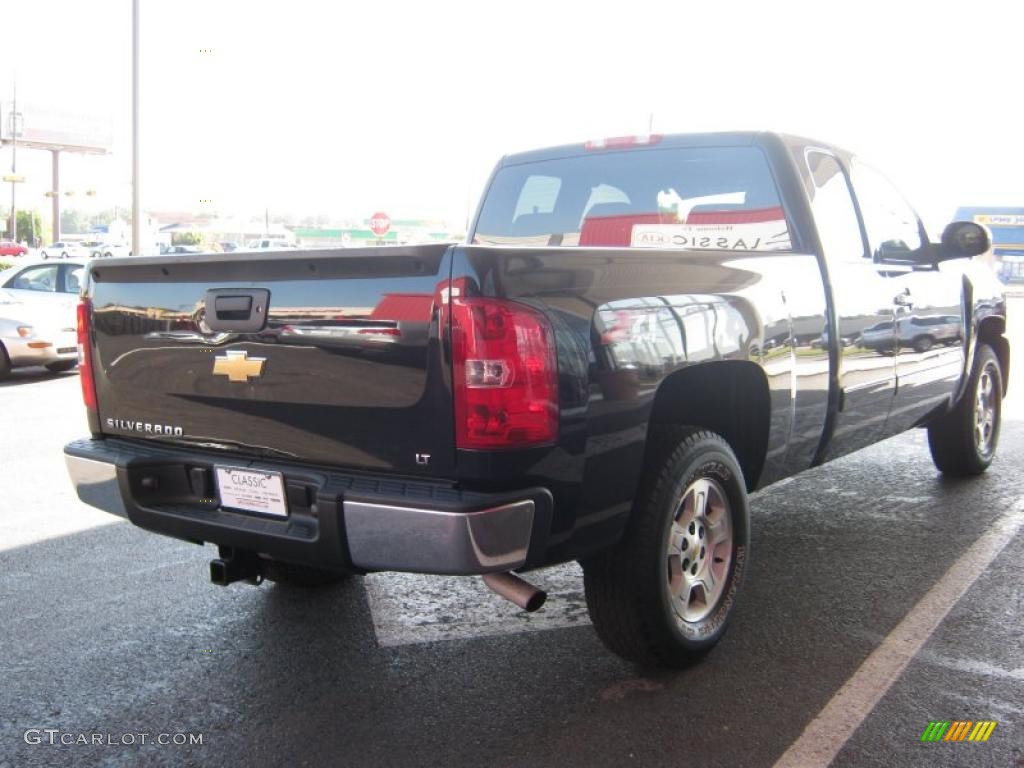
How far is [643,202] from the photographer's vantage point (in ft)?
14.7

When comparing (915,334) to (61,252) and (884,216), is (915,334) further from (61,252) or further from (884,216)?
(61,252)

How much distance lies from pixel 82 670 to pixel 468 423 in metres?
1.82

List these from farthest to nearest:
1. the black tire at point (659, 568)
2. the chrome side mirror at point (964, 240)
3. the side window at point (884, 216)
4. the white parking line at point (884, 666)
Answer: the chrome side mirror at point (964, 240), the side window at point (884, 216), the black tire at point (659, 568), the white parking line at point (884, 666)

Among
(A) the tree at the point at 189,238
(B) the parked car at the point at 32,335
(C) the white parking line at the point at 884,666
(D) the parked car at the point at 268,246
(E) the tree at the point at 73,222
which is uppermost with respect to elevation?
(E) the tree at the point at 73,222

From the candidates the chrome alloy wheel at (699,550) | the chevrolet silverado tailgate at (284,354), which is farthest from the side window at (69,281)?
the chrome alloy wheel at (699,550)

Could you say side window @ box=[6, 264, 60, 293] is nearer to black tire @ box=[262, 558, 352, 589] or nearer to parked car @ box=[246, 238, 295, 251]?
parked car @ box=[246, 238, 295, 251]

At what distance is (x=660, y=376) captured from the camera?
303 cm

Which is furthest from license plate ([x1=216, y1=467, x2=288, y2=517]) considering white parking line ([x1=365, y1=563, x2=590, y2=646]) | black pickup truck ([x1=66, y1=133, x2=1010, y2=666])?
white parking line ([x1=365, y1=563, x2=590, y2=646])

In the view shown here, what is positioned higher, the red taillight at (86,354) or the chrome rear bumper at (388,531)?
the red taillight at (86,354)

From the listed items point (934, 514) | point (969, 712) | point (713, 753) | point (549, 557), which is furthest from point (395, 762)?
point (934, 514)

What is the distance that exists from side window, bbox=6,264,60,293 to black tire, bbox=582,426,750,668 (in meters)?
10.7

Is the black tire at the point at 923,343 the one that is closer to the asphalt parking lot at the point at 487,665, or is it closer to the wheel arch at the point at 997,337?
the asphalt parking lot at the point at 487,665

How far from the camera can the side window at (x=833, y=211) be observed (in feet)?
13.6

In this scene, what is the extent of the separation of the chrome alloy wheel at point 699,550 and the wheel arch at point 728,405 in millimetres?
271
